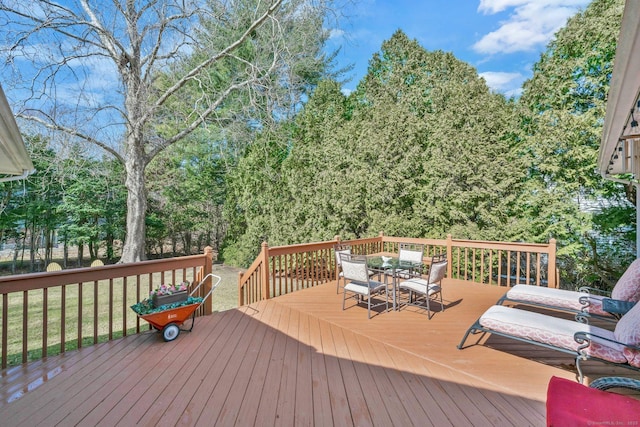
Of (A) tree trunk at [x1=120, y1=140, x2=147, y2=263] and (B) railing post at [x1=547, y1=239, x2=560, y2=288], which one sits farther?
(A) tree trunk at [x1=120, y1=140, x2=147, y2=263]

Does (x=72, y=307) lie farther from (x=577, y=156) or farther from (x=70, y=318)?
(x=577, y=156)

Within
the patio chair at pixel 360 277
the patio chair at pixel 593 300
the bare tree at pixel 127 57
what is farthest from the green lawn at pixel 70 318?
the patio chair at pixel 593 300

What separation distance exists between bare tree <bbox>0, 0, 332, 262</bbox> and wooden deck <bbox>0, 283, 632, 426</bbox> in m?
6.60

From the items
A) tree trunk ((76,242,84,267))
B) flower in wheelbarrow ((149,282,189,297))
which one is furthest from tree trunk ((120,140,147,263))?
flower in wheelbarrow ((149,282,189,297))

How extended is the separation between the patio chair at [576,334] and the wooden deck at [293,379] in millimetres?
329

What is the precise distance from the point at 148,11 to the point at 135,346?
9.38 meters

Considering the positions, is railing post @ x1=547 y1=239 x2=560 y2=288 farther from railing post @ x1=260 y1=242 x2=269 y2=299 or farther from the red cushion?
railing post @ x1=260 y1=242 x2=269 y2=299

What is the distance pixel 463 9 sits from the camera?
7.53 meters

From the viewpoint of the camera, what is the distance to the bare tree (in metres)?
7.12

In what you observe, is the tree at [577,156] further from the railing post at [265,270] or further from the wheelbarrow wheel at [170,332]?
the wheelbarrow wheel at [170,332]

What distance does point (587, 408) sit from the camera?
1.54m

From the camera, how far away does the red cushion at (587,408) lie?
146 centimetres

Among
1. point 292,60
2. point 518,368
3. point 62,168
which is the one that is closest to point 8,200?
point 62,168

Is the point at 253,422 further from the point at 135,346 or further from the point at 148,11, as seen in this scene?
the point at 148,11
